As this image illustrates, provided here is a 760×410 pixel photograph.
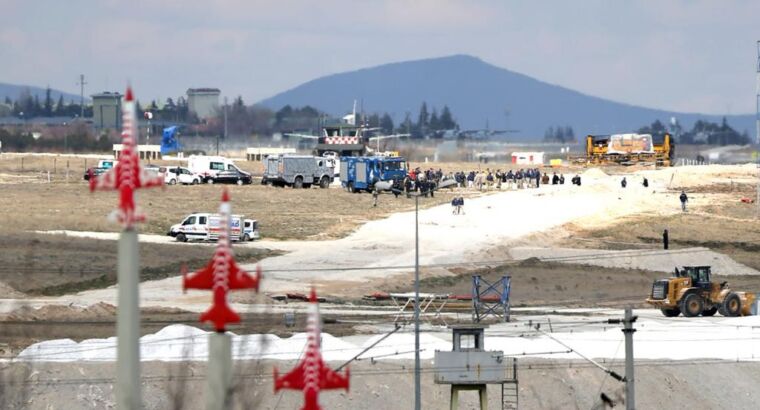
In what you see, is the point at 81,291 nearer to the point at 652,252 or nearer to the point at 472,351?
the point at 472,351

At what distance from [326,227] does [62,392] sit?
41725 millimetres

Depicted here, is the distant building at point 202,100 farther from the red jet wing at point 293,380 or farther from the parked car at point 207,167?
the red jet wing at point 293,380

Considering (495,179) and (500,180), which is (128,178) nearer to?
(500,180)

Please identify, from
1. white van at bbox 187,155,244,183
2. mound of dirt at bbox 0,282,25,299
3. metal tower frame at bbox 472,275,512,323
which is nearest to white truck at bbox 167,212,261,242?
mound of dirt at bbox 0,282,25,299

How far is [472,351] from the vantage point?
3841 centimetres

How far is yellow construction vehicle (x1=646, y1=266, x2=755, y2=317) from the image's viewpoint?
55406mm

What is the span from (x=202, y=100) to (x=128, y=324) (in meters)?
173

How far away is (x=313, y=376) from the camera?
36.0 ft

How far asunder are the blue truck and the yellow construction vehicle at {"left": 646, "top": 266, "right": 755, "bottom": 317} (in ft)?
170

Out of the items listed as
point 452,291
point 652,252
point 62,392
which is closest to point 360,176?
point 652,252

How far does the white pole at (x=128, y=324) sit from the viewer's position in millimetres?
11008

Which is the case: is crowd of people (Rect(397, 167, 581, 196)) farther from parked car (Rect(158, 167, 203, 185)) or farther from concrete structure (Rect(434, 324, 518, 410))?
concrete structure (Rect(434, 324, 518, 410))

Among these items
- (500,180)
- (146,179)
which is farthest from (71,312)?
(500,180)

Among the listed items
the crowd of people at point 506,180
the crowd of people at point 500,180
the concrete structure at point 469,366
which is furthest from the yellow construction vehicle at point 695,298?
the crowd of people at point 506,180
